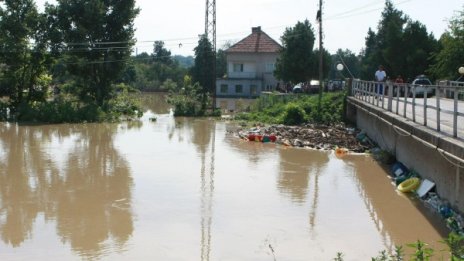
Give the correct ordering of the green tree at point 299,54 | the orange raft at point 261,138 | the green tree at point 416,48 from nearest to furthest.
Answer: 1. the orange raft at point 261,138
2. the green tree at point 416,48
3. the green tree at point 299,54

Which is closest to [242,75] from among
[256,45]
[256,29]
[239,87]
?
[239,87]

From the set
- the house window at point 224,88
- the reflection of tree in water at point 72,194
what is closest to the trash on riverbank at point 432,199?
the reflection of tree in water at point 72,194

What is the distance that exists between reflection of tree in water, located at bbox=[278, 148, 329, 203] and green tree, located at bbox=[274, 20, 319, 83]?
26537 millimetres

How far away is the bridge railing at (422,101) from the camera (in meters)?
12.3

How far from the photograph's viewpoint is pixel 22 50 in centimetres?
3806

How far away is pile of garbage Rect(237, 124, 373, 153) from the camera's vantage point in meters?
23.9

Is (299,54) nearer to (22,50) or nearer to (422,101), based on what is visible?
(22,50)

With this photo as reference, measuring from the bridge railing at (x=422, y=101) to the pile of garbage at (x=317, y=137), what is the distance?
185cm

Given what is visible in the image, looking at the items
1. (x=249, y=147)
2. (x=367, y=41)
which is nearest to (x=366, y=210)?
(x=249, y=147)

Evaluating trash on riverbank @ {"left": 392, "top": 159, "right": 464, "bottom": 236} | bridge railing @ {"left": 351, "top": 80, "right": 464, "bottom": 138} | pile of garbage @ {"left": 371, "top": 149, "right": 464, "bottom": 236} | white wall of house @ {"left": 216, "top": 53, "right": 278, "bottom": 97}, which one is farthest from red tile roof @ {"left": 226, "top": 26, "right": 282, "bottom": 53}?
trash on riverbank @ {"left": 392, "top": 159, "right": 464, "bottom": 236}

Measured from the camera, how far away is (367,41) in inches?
2680

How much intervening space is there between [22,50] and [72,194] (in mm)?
26986

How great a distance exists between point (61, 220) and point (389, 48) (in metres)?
41.9

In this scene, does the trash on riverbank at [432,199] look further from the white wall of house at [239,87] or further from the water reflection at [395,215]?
the white wall of house at [239,87]
